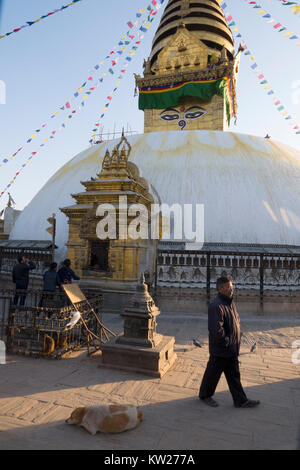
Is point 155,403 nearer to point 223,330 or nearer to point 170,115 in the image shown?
point 223,330

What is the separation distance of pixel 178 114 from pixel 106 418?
2230cm

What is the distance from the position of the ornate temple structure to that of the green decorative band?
73 millimetres

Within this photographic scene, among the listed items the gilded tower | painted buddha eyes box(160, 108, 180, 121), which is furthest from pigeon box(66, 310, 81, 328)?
painted buddha eyes box(160, 108, 180, 121)

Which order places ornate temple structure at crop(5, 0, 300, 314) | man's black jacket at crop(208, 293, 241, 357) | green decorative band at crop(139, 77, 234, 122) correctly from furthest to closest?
green decorative band at crop(139, 77, 234, 122), ornate temple structure at crop(5, 0, 300, 314), man's black jacket at crop(208, 293, 241, 357)

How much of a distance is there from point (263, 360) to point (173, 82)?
21700mm

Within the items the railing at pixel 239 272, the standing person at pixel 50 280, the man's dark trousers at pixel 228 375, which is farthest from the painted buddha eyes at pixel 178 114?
the man's dark trousers at pixel 228 375

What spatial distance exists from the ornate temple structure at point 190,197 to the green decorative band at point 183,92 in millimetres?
73

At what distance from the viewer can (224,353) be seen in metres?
3.05

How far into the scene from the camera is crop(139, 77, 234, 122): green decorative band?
67.9 ft

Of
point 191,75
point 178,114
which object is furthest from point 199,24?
point 178,114

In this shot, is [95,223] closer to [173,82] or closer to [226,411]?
[226,411]

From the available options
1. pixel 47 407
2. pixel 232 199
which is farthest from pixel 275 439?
pixel 232 199

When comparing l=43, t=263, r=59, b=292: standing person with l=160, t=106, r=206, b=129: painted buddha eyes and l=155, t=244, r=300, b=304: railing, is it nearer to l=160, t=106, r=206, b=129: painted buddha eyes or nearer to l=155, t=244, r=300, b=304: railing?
l=155, t=244, r=300, b=304: railing

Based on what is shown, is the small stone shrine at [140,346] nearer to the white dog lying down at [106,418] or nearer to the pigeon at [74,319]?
the pigeon at [74,319]
